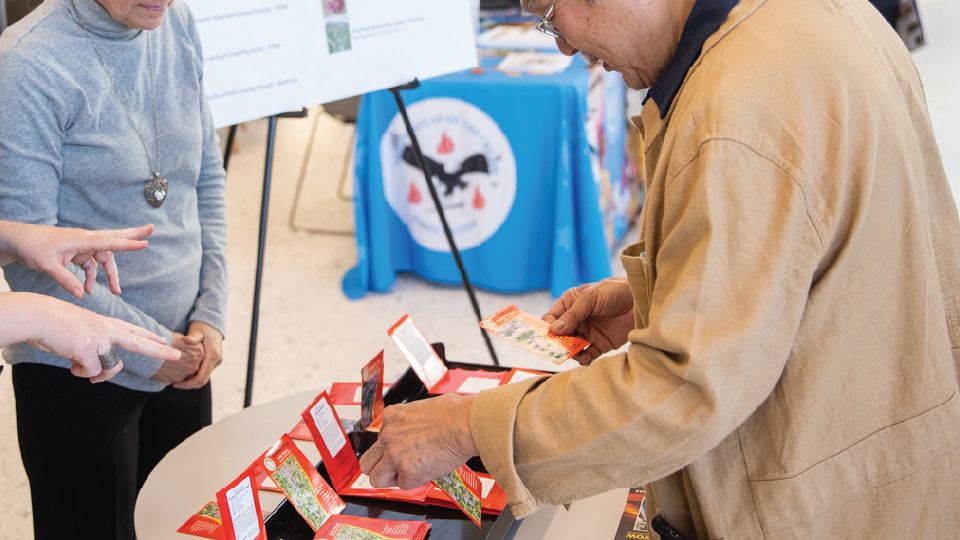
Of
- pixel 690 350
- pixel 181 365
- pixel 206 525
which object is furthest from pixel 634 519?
pixel 181 365

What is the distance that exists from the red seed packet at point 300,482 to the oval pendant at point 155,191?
62 centimetres

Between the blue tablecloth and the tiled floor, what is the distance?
5.8 inches

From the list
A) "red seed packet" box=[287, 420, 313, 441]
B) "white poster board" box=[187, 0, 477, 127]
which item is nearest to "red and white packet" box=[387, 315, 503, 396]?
"red seed packet" box=[287, 420, 313, 441]

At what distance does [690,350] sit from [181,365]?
3.89 feet

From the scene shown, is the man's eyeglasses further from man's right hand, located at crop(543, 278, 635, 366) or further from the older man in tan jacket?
man's right hand, located at crop(543, 278, 635, 366)

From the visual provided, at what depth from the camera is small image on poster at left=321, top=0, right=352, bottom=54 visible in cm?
221

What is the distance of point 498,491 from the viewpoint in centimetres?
128

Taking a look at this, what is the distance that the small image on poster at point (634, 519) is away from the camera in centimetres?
125

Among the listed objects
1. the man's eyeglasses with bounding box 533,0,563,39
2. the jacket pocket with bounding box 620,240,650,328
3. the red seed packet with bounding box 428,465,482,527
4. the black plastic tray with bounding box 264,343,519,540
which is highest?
the man's eyeglasses with bounding box 533,0,563,39

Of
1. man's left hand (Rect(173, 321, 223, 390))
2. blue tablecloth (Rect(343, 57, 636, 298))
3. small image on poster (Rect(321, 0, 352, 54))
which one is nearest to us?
man's left hand (Rect(173, 321, 223, 390))

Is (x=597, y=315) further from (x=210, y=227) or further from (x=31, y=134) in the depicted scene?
(x=31, y=134)

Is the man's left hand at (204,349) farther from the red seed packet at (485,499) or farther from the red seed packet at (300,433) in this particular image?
the red seed packet at (485,499)

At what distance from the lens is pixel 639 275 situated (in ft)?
3.25

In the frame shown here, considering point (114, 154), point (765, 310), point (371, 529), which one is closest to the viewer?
point (765, 310)
